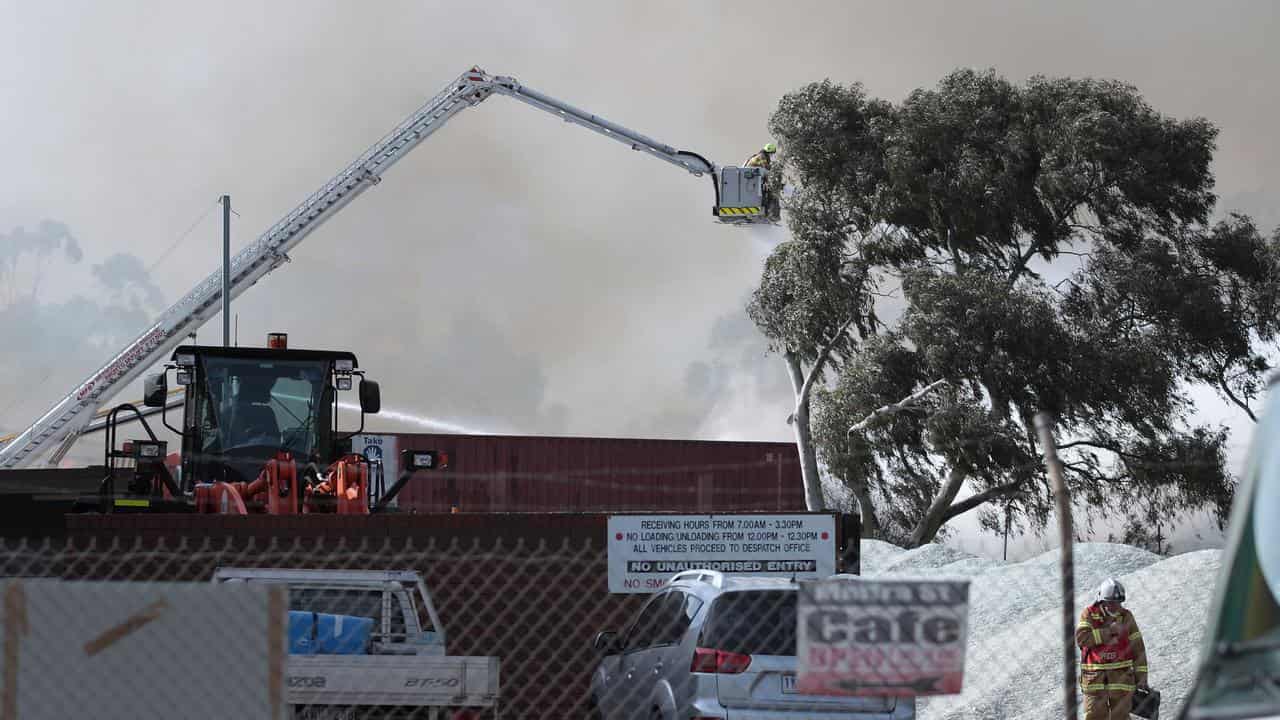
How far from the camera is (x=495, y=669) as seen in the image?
6.79 metres

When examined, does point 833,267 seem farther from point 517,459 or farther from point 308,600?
point 308,600

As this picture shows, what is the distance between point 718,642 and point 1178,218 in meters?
31.5

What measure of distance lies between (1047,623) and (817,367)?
2124cm

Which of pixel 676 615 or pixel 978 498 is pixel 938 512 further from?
pixel 676 615

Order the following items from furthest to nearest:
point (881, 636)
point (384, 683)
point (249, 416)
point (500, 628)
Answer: point (249, 416) → point (500, 628) → point (384, 683) → point (881, 636)

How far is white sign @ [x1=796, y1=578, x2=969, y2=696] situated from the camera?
5254 mm

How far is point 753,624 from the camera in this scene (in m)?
8.03

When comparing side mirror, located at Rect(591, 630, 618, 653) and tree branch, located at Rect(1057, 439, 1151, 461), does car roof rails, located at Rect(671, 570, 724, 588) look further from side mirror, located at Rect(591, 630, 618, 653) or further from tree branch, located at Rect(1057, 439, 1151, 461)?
tree branch, located at Rect(1057, 439, 1151, 461)

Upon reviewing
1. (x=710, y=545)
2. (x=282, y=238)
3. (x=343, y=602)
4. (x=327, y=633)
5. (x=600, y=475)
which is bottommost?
(x=327, y=633)

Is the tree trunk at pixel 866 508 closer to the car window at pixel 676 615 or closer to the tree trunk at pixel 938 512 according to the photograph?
the tree trunk at pixel 938 512

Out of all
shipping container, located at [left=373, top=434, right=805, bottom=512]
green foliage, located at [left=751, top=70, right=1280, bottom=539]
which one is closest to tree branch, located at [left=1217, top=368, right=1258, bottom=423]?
green foliage, located at [left=751, top=70, right=1280, bottom=539]

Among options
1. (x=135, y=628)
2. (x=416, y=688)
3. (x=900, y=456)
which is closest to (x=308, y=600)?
(x=416, y=688)

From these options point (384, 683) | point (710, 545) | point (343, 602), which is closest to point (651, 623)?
point (343, 602)

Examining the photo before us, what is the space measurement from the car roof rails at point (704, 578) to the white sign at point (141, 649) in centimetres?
363
